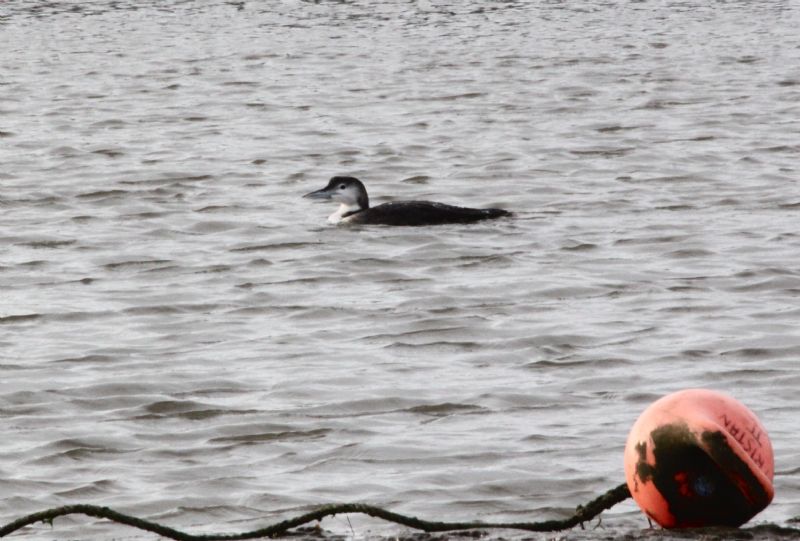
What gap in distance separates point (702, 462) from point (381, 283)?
6617mm

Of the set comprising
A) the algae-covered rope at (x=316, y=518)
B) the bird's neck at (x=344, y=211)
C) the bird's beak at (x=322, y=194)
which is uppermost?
the algae-covered rope at (x=316, y=518)

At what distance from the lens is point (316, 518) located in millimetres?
6852

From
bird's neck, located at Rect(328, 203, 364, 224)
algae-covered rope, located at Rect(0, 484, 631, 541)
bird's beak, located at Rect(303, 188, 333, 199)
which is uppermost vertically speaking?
algae-covered rope, located at Rect(0, 484, 631, 541)

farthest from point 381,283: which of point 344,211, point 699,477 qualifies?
point 699,477

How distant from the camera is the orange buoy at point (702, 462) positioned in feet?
21.1

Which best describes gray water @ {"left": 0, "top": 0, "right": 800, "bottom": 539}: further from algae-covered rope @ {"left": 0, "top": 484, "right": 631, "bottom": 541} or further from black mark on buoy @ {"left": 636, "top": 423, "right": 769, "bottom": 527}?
black mark on buoy @ {"left": 636, "top": 423, "right": 769, "bottom": 527}

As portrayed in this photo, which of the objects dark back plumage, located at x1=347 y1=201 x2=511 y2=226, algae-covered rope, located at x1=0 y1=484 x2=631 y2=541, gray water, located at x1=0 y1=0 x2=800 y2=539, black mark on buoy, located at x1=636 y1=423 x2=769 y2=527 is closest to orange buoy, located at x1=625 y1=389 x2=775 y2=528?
black mark on buoy, located at x1=636 y1=423 x2=769 y2=527

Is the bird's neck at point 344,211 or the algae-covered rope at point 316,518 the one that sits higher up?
the algae-covered rope at point 316,518

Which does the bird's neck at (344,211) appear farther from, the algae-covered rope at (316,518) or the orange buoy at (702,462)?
the orange buoy at (702,462)

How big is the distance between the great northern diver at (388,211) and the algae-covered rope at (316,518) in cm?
810

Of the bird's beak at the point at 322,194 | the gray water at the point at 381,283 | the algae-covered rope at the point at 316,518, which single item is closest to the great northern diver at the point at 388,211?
the bird's beak at the point at 322,194

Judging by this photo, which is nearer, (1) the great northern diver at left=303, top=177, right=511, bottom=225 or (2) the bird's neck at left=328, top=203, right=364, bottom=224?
(1) the great northern diver at left=303, top=177, right=511, bottom=225

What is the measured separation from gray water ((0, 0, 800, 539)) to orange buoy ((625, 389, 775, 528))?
45 centimetres

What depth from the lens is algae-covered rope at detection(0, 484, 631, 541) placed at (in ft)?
Answer: 22.1
